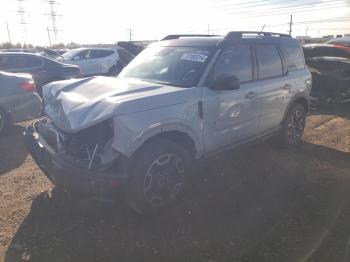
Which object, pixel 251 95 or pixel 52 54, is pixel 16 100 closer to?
pixel 251 95

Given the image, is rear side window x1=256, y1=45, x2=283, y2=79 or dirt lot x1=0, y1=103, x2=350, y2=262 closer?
dirt lot x1=0, y1=103, x2=350, y2=262

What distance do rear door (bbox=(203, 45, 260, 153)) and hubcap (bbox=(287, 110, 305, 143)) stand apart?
4.12 ft

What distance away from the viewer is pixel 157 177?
3.79 m

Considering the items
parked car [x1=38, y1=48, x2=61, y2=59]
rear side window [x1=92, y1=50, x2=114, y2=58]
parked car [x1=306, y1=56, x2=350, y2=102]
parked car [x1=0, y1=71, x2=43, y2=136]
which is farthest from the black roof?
parked car [x1=38, y1=48, x2=61, y2=59]

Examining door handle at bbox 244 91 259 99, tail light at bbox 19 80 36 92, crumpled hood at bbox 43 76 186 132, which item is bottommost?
tail light at bbox 19 80 36 92

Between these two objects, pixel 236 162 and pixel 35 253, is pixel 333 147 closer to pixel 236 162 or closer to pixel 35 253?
pixel 236 162

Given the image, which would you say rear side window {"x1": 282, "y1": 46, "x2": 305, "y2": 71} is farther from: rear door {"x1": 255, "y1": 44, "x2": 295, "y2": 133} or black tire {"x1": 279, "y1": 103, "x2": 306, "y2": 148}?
black tire {"x1": 279, "y1": 103, "x2": 306, "y2": 148}

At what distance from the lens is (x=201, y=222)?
386cm

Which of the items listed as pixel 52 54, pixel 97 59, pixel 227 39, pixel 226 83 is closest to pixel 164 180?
pixel 226 83

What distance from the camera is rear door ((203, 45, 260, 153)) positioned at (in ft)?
14.0

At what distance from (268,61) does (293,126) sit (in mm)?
1460

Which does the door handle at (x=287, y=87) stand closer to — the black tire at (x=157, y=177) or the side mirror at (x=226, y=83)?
the side mirror at (x=226, y=83)

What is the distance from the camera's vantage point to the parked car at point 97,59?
15.1 metres

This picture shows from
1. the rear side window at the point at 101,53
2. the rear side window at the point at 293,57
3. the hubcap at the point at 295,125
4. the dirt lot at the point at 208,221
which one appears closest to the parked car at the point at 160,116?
the rear side window at the point at 293,57
